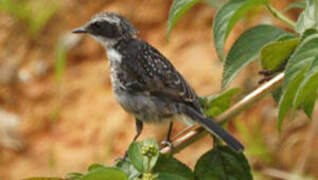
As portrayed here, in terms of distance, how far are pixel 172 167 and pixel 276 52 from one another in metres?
0.48

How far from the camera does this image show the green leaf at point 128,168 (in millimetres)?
1865

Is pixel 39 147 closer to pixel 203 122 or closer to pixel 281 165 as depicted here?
pixel 281 165

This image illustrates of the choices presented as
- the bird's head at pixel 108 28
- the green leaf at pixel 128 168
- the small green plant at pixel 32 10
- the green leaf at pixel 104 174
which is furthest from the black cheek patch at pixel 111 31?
the small green plant at pixel 32 10

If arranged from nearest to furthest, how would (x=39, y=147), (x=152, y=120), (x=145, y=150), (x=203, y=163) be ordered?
(x=145, y=150) → (x=203, y=163) → (x=152, y=120) → (x=39, y=147)

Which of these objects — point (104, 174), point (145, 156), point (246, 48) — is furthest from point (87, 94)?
point (104, 174)


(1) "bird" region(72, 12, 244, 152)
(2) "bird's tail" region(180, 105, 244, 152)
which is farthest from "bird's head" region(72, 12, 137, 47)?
(2) "bird's tail" region(180, 105, 244, 152)

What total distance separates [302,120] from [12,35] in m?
3.03

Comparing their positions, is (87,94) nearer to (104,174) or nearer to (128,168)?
(128,168)

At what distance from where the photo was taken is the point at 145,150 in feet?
5.86

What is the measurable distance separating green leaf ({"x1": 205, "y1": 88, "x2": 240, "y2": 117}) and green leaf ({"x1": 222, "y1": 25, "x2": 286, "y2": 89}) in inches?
2.1

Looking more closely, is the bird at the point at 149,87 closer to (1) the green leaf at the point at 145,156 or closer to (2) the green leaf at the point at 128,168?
(2) the green leaf at the point at 128,168

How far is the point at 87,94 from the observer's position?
6621mm

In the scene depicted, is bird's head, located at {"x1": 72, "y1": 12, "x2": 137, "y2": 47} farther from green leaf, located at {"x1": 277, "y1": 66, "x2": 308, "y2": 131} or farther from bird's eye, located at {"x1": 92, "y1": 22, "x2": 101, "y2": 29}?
green leaf, located at {"x1": 277, "y1": 66, "x2": 308, "y2": 131}

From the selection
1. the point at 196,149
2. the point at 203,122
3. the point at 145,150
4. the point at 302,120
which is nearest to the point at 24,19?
the point at 196,149
